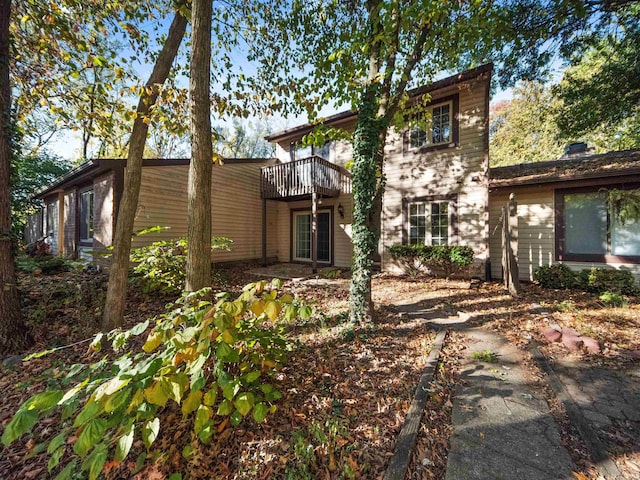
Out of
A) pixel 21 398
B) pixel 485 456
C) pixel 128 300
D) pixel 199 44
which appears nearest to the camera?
pixel 485 456

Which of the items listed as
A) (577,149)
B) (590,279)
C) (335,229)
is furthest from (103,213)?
(577,149)

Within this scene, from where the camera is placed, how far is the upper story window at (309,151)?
10163mm

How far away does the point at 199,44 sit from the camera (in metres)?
3.38

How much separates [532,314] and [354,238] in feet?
11.2

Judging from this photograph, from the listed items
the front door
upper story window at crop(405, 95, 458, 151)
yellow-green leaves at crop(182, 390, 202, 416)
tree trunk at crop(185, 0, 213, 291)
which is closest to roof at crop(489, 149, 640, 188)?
upper story window at crop(405, 95, 458, 151)

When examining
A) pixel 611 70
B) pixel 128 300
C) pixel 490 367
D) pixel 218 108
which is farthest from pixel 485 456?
pixel 611 70

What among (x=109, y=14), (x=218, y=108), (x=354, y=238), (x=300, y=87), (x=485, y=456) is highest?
(x=109, y=14)

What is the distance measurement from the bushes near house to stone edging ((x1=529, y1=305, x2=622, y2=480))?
4348 millimetres

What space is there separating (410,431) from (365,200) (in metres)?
2.88

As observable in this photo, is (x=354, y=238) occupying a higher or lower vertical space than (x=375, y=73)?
lower

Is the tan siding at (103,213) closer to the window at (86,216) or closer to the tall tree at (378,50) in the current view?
the window at (86,216)

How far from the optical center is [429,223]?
798 centimetres

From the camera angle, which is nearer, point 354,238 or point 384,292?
point 354,238

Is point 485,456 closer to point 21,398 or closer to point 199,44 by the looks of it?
point 21,398
